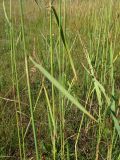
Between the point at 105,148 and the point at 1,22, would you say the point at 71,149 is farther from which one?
the point at 1,22

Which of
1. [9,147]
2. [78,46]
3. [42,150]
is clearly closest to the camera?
[42,150]

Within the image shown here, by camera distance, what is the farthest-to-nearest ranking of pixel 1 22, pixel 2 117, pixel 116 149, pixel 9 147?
1. pixel 1 22
2. pixel 2 117
3. pixel 9 147
4. pixel 116 149

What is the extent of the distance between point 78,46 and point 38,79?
521 mm

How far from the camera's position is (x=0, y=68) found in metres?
2.45

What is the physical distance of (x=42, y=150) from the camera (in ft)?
4.48

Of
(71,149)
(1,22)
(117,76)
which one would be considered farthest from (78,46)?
(1,22)

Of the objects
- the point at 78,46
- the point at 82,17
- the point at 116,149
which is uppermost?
the point at 82,17

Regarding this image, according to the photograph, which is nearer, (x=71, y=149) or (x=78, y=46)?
(x=71, y=149)

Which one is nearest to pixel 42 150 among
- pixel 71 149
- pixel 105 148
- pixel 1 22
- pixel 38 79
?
pixel 71 149

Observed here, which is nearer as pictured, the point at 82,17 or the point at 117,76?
the point at 117,76

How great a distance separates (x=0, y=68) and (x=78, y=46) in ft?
1.92

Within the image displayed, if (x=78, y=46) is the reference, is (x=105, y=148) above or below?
below

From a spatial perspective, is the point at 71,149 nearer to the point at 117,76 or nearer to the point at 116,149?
the point at 116,149

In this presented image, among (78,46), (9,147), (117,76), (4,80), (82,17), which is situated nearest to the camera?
(9,147)
